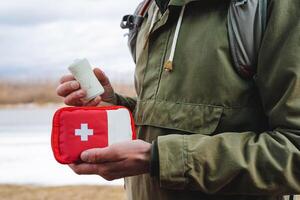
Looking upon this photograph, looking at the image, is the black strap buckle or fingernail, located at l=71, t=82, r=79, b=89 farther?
the black strap buckle

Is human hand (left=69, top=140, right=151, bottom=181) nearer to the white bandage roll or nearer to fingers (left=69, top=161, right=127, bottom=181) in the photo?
fingers (left=69, top=161, right=127, bottom=181)

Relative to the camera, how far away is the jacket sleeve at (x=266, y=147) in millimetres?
1232

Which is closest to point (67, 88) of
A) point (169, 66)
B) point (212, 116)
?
point (169, 66)

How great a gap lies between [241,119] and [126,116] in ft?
1.04

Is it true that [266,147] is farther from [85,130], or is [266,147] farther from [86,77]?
[86,77]

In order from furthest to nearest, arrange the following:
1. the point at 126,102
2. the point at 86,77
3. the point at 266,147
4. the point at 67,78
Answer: the point at 126,102, the point at 67,78, the point at 86,77, the point at 266,147

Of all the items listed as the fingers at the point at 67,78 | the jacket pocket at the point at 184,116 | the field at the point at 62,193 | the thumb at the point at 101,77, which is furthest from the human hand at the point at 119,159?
the field at the point at 62,193

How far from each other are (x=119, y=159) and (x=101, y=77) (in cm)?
62

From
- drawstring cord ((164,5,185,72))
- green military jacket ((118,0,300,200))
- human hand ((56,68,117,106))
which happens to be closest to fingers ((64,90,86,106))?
human hand ((56,68,117,106))

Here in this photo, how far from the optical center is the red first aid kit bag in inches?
52.5

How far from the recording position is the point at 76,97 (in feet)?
5.20

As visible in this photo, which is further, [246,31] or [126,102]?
[126,102]

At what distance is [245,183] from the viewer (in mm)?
1268

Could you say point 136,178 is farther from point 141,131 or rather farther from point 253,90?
point 253,90
